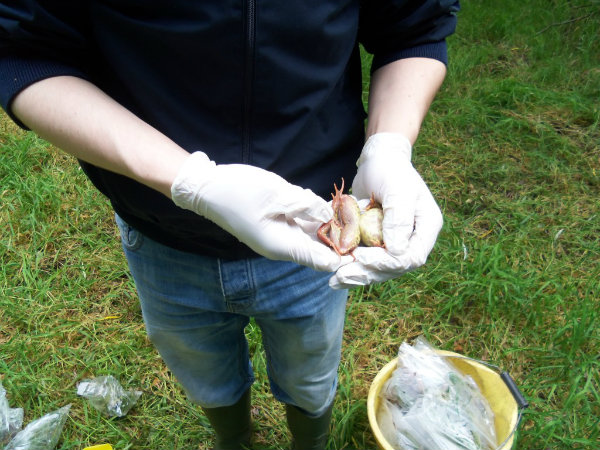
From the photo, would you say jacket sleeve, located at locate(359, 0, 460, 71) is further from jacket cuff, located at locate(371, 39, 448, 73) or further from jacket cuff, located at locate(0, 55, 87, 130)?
jacket cuff, located at locate(0, 55, 87, 130)

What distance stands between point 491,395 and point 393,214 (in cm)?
105

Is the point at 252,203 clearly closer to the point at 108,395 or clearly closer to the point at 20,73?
the point at 20,73

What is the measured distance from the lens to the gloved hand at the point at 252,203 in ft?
3.20

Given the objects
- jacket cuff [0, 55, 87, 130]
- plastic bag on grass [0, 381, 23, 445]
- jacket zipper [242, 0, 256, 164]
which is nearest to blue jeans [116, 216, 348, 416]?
jacket zipper [242, 0, 256, 164]

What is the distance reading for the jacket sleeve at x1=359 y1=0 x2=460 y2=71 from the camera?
116 centimetres

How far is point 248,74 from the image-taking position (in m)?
0.97

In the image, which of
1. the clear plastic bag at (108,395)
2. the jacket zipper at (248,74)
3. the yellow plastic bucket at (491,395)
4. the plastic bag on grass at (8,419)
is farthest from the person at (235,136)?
the plastic bag on grass at (8,419)

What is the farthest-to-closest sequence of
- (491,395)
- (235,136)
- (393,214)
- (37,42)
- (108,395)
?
(108,395) → (491,395) → (393,214) → (235,136) → (37,42)

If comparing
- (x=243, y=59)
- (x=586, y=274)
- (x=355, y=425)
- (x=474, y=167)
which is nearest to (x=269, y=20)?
(x=243, y=59)

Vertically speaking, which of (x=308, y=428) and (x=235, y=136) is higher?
(x=235, y=136)

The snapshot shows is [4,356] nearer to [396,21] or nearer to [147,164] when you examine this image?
[147,164]

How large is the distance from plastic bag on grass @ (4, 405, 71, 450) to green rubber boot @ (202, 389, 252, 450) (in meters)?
0.58

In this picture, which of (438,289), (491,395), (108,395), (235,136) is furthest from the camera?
(438,289)

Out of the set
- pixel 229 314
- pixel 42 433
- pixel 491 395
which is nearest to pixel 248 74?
pixel 229 314
